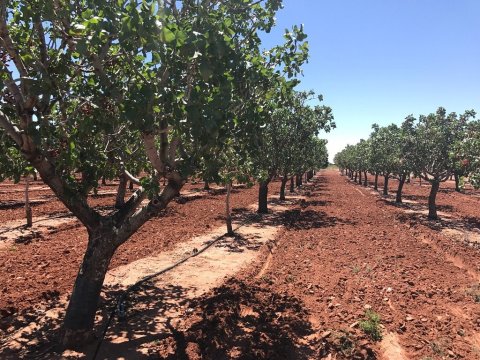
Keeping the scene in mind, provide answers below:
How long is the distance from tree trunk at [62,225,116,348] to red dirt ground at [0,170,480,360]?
3.03 feet

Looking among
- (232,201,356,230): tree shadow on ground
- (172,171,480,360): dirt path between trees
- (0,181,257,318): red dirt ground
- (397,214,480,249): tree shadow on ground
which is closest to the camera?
(172,171,480,360): dirt path between trees

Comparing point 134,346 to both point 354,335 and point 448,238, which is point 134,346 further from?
point 448,238

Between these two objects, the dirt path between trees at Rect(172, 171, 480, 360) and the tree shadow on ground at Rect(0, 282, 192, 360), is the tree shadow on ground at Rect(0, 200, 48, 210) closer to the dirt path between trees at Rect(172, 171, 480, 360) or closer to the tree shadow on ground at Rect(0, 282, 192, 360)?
the tree shadow on ground at Rect(0, 282, 192, 360)

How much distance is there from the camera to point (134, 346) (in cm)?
721

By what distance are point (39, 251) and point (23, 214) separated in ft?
28.4

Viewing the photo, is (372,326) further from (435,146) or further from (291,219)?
(435,146)

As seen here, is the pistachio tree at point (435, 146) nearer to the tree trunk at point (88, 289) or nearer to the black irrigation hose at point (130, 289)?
the black irrigation hose at point (130, 289)

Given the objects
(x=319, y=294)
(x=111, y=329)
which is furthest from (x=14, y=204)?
(x=319, y=294)

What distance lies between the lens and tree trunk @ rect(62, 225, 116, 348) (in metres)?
6.97

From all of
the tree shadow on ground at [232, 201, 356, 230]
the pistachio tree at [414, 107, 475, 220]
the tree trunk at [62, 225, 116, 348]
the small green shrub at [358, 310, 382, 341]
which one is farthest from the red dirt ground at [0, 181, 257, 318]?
the pistachio tree at [414, 107, 475, 220]

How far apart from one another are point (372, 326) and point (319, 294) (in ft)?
7.80

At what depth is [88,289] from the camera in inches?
279

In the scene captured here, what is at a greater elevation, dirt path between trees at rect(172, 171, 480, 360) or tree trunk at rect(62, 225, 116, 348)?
tree trunk at rect(62, 225, 116, 348)

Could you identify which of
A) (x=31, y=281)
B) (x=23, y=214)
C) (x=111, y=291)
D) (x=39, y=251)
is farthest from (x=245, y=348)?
(x=23, y=214)
